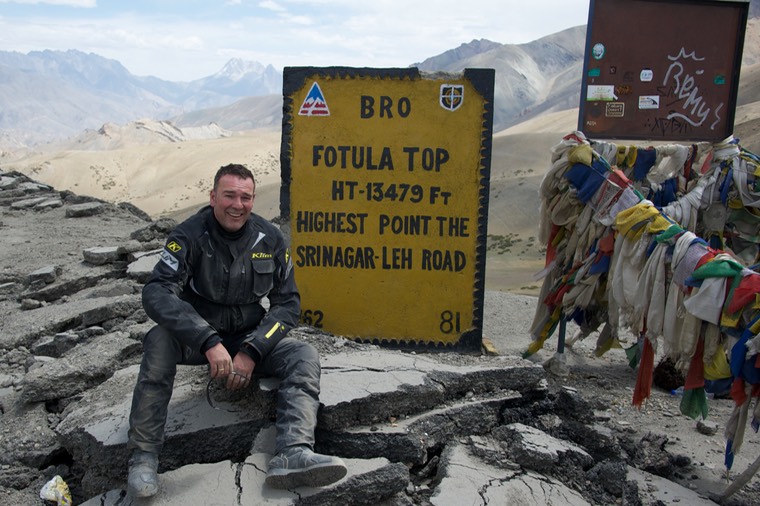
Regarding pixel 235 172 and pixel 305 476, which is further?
pixel 235 172

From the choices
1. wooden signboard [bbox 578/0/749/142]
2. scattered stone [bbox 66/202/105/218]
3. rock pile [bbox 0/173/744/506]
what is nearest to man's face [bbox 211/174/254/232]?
rock pile [bbox 0/173/744/506]

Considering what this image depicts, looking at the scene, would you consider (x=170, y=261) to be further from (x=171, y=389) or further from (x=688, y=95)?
(x=688, y=95)

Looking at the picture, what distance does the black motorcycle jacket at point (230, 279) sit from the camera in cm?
338

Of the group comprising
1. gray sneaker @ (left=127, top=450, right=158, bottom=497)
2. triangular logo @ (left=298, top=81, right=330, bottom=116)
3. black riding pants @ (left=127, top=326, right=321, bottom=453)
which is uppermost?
triangular logo @ (left=298, top=81, right=330, bottom=116)

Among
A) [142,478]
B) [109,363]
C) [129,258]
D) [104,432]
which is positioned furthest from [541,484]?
[129,258]

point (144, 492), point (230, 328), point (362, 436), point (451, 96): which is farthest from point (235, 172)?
point (451, 96)

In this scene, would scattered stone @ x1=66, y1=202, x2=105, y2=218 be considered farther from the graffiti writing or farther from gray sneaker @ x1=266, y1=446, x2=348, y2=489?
gray sneaker @ x1=266, y1=446, x2=348, y2=489

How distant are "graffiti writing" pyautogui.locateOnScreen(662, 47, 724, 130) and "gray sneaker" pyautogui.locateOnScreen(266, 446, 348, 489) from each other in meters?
4.10

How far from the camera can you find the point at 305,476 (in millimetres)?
2967

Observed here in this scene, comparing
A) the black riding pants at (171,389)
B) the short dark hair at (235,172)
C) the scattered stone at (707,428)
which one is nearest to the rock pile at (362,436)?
the black riding pants at (171,389)

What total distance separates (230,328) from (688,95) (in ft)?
13.5

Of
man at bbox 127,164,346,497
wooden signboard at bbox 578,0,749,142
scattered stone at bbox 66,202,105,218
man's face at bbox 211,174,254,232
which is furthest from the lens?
scattered stone at bbox 66,202,105,218

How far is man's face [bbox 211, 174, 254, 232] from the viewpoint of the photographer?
3485 millimetres

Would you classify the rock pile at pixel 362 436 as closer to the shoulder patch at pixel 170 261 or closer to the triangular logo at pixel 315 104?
the shoulder patch at pixel 170 261
